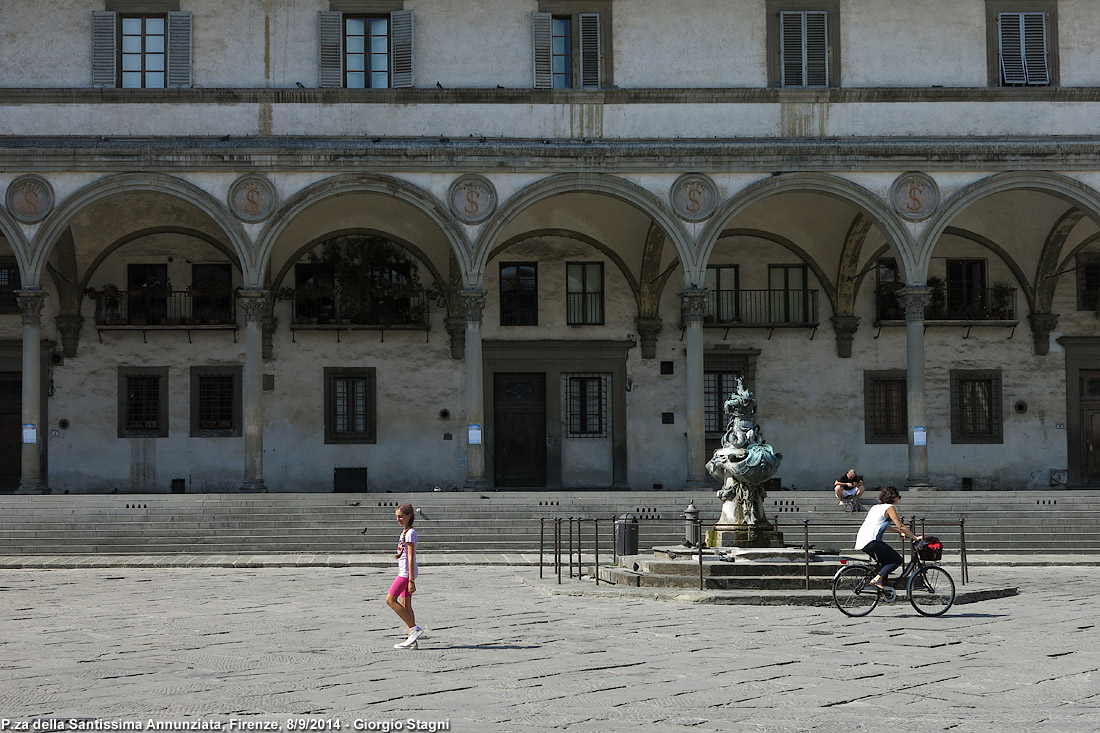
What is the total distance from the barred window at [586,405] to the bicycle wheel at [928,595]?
15819 mm

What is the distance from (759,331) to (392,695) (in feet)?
72.4

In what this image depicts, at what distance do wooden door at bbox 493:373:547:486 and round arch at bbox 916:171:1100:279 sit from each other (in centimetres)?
887

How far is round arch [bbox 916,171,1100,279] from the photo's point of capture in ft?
83.8

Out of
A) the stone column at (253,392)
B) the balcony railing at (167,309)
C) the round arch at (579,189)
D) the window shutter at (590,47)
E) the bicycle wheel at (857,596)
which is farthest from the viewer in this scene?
the balcony railing at (167,309)

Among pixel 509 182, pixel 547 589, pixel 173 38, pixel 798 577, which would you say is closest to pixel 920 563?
pixel 798 577

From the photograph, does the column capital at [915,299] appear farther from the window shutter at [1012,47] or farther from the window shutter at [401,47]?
the window shutter at [401,47]

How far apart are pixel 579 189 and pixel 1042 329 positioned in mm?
11495

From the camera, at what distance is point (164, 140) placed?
82.7 feet

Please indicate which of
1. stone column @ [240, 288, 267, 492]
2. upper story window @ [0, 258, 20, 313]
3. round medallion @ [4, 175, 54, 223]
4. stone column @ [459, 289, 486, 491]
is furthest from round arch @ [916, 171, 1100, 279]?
upper story window @ [0, 258, 20, 313]

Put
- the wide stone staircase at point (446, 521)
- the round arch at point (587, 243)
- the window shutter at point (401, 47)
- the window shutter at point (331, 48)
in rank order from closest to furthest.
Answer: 1. the wide stone staircase at point (446, 521)
2. the window shutter at point (331, 48)
3. the window shutter at point (401, 47)
4. the round arch at point (587, 243)

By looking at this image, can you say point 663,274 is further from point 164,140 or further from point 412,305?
point 164,140

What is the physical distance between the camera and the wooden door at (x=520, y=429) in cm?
2945

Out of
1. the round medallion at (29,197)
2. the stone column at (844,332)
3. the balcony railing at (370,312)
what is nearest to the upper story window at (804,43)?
the stone column at (844,332)

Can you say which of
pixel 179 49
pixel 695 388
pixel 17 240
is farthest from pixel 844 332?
pixel 17 240
